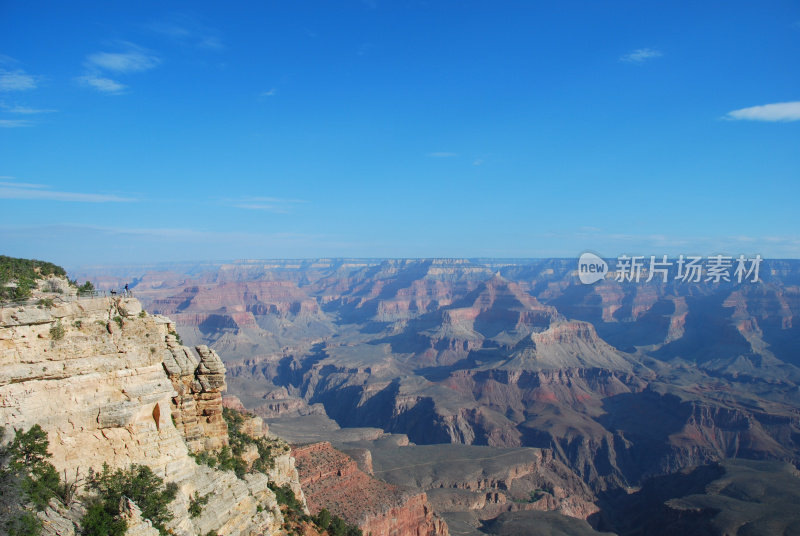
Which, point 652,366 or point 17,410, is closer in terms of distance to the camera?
point 17,410

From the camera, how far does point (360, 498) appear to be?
46.9 m

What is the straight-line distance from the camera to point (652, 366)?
16900cm

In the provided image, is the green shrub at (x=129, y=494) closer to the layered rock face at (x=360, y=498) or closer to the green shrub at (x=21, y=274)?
the green shrub at (x=21, y=274)

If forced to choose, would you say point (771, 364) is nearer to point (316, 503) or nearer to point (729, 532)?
point (729, 532)

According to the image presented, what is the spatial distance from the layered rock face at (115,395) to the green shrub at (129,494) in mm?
253

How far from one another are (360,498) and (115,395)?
38.8 m

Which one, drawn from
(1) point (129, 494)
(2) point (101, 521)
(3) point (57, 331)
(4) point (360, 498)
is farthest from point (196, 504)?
(4) point (360, 498)

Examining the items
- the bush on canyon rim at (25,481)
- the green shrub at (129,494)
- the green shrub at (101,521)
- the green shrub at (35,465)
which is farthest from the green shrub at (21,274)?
the green shrub at (101,521)

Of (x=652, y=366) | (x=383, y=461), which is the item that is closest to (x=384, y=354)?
(x=652, y=366)

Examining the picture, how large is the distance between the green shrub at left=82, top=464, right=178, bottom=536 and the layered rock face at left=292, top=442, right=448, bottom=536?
104 ft

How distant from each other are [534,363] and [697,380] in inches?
2091

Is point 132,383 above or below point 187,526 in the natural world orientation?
above

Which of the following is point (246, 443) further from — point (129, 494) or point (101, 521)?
point (101, 521)

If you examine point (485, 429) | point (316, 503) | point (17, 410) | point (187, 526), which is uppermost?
point (17, 410)
